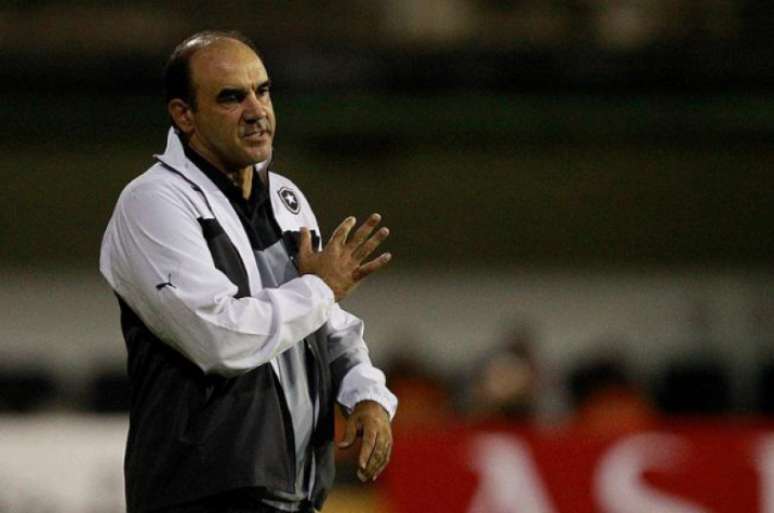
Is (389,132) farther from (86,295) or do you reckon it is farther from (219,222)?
(219,222)

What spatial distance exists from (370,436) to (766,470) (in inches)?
167

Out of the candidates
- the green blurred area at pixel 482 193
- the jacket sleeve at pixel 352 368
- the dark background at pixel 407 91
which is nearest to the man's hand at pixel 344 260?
the jacket sleeve at pixel 352 368

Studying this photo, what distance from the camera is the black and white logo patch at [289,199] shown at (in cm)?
368

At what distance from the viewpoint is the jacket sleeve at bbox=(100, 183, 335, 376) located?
328 cm

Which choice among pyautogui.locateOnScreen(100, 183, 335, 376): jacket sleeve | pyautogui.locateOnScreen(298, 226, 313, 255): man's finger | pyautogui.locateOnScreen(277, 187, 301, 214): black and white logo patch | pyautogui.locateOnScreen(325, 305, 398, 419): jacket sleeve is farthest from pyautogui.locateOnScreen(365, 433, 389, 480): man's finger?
pyautogui.locateOnScreen(277, 187, 301, 214): black and white logo patch

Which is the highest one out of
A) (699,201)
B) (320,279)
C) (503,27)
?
(320,279)

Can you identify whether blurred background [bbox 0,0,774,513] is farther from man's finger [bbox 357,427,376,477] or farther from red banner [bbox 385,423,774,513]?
man's finger [bbox 357,427,376,477]

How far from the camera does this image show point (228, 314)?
329 centimetres

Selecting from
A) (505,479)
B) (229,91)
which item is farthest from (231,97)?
(505,479)

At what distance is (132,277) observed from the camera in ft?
11.1

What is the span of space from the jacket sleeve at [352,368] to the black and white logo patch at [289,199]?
234 mm

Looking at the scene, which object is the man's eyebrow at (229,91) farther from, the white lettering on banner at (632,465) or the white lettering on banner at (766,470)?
the white lettering on banner at (766,470)

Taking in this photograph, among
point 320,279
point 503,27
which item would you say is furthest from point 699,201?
point 320,279

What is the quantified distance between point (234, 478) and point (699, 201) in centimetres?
880
